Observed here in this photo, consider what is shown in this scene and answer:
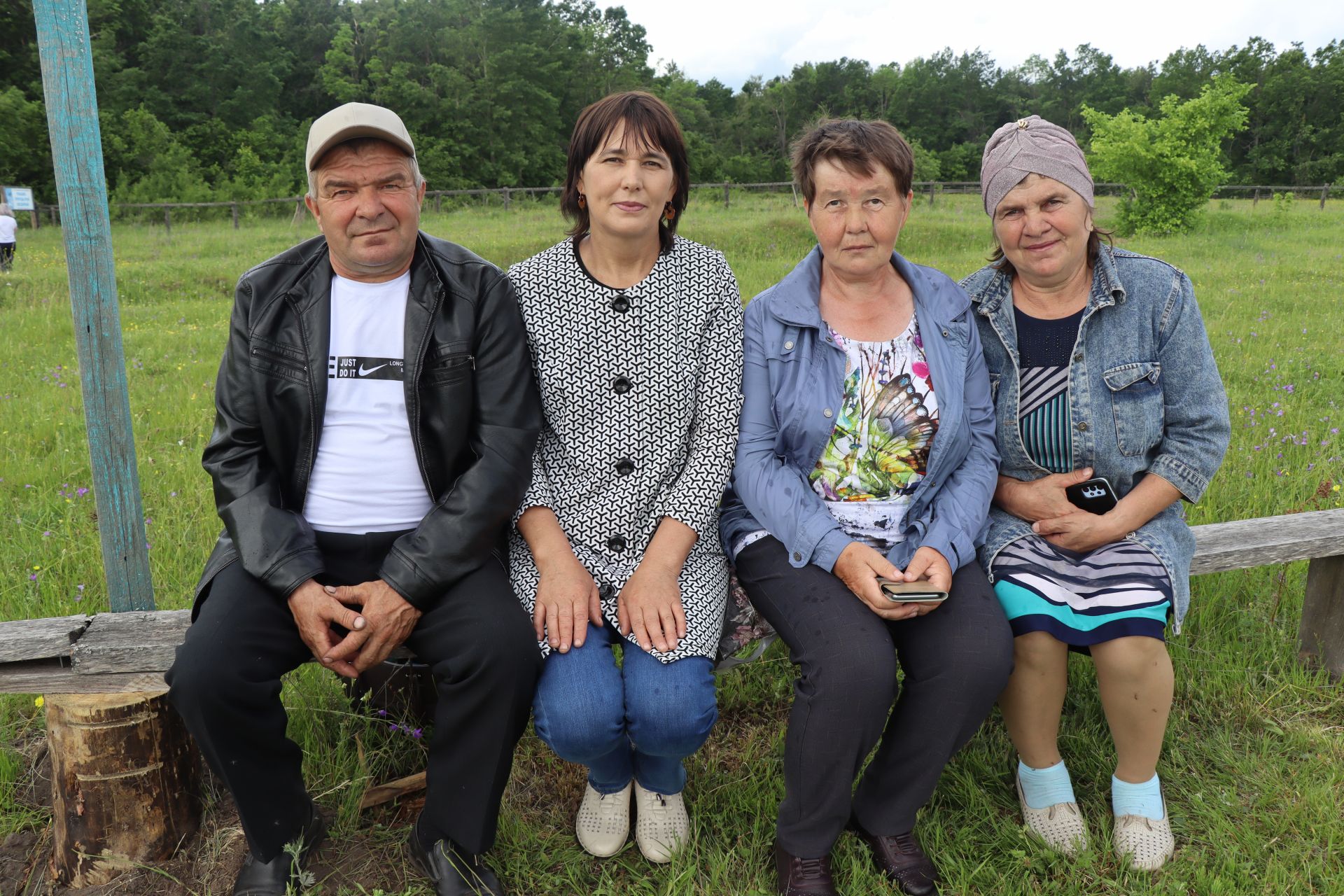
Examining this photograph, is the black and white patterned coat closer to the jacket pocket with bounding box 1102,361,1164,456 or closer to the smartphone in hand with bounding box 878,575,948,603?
the smartphone in hand with bounding box 878,575,948,603

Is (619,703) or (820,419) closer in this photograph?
(619,703)

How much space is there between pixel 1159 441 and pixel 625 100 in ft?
5.87

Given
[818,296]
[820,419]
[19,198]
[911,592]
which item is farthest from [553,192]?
[911,592]

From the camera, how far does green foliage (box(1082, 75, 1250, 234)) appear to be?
2066 cm

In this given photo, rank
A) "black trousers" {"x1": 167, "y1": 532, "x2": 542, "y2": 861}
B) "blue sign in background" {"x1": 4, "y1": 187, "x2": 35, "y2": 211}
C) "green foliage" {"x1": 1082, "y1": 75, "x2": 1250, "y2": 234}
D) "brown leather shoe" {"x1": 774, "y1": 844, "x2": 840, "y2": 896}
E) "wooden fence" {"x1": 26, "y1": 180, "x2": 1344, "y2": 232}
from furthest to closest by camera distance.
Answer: "wooden fence" {"x1": 26, "y1": 180, "x2": 1344, "y2": 232}, "green foliage" {"x1": 1082, "y1": 75, "x2": 1250, "y2": 234}, "blue sign in background" {"x1": 4, "y1": 187, "x2": 35, "y2": 211}, "brown leather shoe" {"x1": 774, "y1": 844, "x2": 840, "y2": 896}, "black trousers" {"x1": 167, "y1": 532, "x2": 542, "y2": 861}

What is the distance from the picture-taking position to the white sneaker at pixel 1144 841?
7.68 ft

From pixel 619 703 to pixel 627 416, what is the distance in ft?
2.46

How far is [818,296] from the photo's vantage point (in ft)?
8.66

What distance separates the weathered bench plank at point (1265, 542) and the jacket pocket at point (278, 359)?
105 inches

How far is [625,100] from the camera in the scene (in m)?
2.42

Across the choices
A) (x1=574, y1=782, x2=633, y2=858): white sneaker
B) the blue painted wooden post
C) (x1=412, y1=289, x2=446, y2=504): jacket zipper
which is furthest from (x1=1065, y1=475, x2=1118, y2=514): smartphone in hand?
the blue painted wooden post

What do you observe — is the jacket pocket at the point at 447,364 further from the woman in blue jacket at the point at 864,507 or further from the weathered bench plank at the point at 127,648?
the weathered bench plank at the point at 127,648

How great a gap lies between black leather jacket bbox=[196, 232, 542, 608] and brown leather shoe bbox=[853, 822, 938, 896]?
4.15ft

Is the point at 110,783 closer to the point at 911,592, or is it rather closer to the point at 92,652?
the point at 92,652
